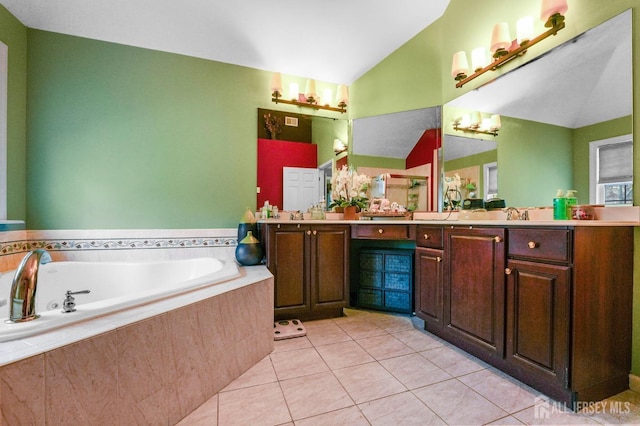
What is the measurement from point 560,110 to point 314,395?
2.20 meters

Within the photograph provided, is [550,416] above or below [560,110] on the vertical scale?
below

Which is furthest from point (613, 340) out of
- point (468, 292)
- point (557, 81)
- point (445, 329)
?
point (557, 81)

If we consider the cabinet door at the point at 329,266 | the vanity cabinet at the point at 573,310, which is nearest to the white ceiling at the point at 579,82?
the vanity cabinet at the point at 573,310

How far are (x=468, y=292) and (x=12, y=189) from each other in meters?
3.39

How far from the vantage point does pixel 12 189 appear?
6.83ft

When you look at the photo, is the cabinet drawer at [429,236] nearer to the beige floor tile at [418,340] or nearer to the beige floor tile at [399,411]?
the beige floor tile at [418,340]

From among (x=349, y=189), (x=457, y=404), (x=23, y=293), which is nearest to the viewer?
(x=23, y=293)

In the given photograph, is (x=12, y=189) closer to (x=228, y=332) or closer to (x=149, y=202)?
(x=149, y=202)

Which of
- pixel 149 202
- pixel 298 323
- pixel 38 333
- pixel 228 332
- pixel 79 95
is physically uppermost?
pixel 79 95

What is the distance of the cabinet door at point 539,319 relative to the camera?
1.24 m

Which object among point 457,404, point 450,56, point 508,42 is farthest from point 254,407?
point 450,56

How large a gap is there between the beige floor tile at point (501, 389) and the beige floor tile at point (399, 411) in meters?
0.36

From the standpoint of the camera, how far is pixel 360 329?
219cm

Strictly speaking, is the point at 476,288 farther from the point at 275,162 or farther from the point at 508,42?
the point at 275,162
